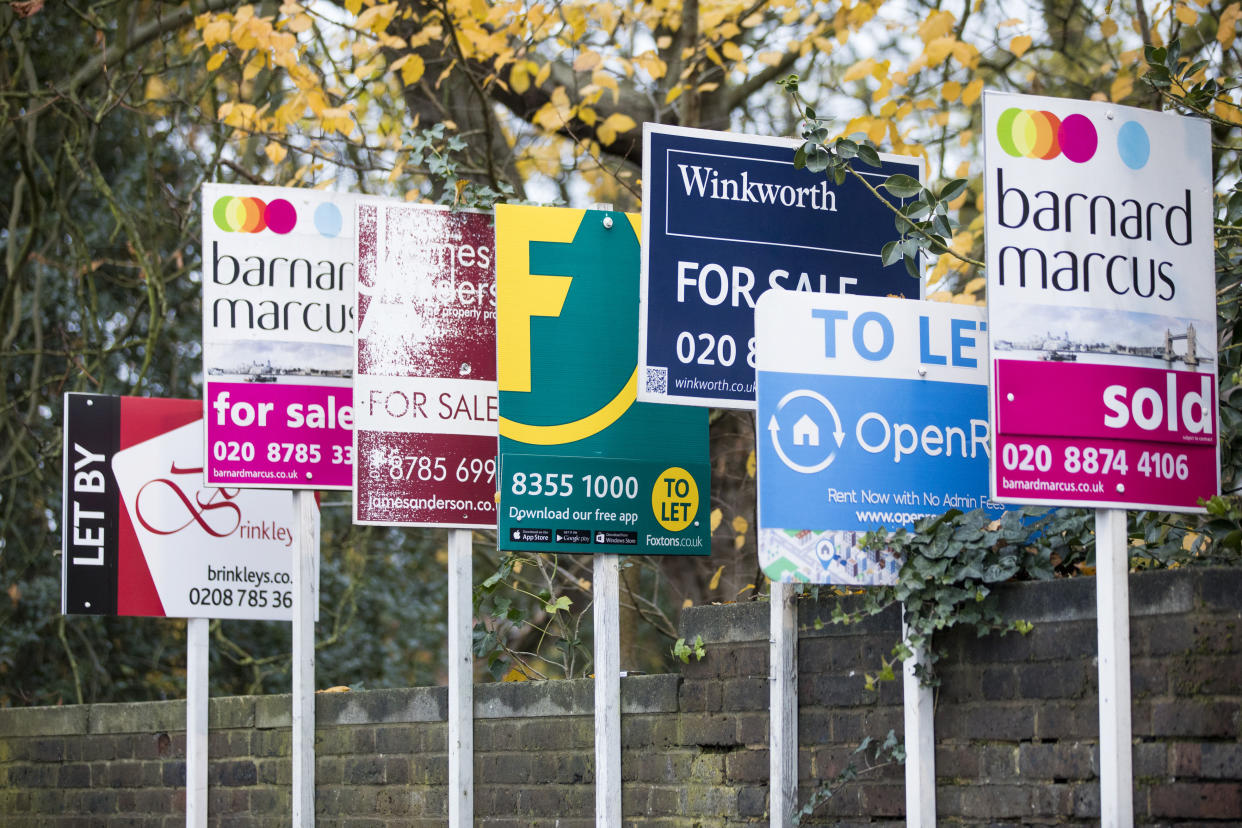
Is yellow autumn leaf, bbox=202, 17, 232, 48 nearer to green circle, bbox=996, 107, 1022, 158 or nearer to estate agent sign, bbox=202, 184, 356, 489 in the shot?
estate agent sign, bbox=202, 184, 356, 489

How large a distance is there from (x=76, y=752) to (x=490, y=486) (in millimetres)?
4104

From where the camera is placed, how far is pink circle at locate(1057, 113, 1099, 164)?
16.6 feet

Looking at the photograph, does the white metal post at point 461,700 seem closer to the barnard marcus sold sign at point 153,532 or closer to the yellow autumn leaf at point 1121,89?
the barnard marcus sold sign at point 153,532

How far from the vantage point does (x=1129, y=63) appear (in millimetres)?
10602

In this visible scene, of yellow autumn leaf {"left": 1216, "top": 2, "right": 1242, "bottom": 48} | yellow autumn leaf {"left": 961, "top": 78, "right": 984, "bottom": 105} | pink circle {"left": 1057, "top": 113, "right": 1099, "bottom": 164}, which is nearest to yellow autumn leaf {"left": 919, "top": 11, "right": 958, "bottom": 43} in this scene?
yellow autumn leaf {"left": 961, "top": 78, "right": 984, "bottom": 105}

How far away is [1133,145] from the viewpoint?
16.9 ft

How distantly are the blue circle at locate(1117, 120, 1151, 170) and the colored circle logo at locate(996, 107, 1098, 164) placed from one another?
0.12 m

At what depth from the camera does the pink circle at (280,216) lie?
25.9ft

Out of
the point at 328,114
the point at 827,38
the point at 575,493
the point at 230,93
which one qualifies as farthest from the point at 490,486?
the point at 230,93

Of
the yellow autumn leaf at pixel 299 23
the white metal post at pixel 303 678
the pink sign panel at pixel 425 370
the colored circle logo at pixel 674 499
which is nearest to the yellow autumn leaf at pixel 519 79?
the yellow autumn leaf at pixel 299 23

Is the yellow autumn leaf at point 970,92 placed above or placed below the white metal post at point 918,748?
above

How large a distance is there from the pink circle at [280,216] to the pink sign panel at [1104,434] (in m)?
4.01

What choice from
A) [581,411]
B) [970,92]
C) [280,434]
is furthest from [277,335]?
[970,92]

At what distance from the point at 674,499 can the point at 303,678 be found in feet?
6.85
